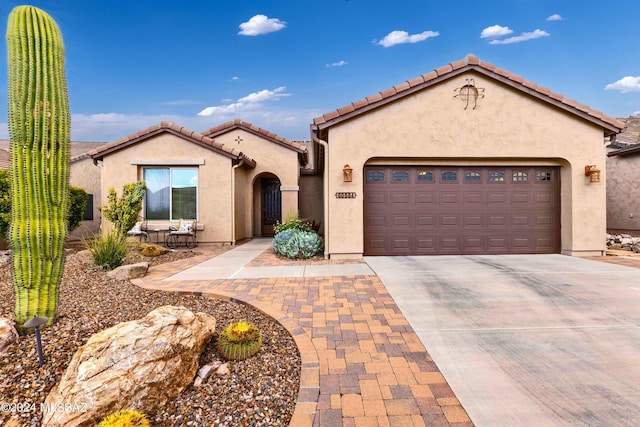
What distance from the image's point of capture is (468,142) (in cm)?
802

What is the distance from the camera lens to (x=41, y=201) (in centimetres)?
314

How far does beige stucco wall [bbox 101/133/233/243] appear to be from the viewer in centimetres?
1063

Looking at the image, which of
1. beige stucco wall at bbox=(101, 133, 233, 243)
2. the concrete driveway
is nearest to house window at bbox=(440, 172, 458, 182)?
the concrete driveway

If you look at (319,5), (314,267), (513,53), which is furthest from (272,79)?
(314,267)

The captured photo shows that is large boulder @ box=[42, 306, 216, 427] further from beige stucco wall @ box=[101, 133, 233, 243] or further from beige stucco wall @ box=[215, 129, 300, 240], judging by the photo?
beige stucco wall @ box=[215, 129, 300, 240]

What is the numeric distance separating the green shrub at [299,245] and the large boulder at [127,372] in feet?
17.2

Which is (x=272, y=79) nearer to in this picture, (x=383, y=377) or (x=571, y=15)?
(x=571, y=15)

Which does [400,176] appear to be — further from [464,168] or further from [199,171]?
[199,171]

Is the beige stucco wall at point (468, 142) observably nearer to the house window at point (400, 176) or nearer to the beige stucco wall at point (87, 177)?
the house window at point (400, 176)

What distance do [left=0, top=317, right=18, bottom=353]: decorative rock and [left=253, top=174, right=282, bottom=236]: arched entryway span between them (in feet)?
37.5

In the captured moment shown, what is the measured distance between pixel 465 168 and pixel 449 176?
19.4 inches

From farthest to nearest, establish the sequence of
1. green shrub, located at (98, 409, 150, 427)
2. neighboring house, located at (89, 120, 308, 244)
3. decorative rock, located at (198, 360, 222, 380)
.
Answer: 1. neighboring house, located at (89, 120, 308, 244)
2. decorative rock, located at (198, 360, 222, 380)
3. green shrub, located at (98, 409, 150, 427)

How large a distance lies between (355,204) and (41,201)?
6.11 metres

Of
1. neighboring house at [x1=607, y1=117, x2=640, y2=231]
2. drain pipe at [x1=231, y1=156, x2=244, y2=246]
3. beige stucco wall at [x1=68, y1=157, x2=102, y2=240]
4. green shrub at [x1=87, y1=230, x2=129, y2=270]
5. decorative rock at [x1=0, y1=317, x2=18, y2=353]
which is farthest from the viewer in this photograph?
beige stucco wall at [x1=68, y1=157, x2=102, y2=240]
